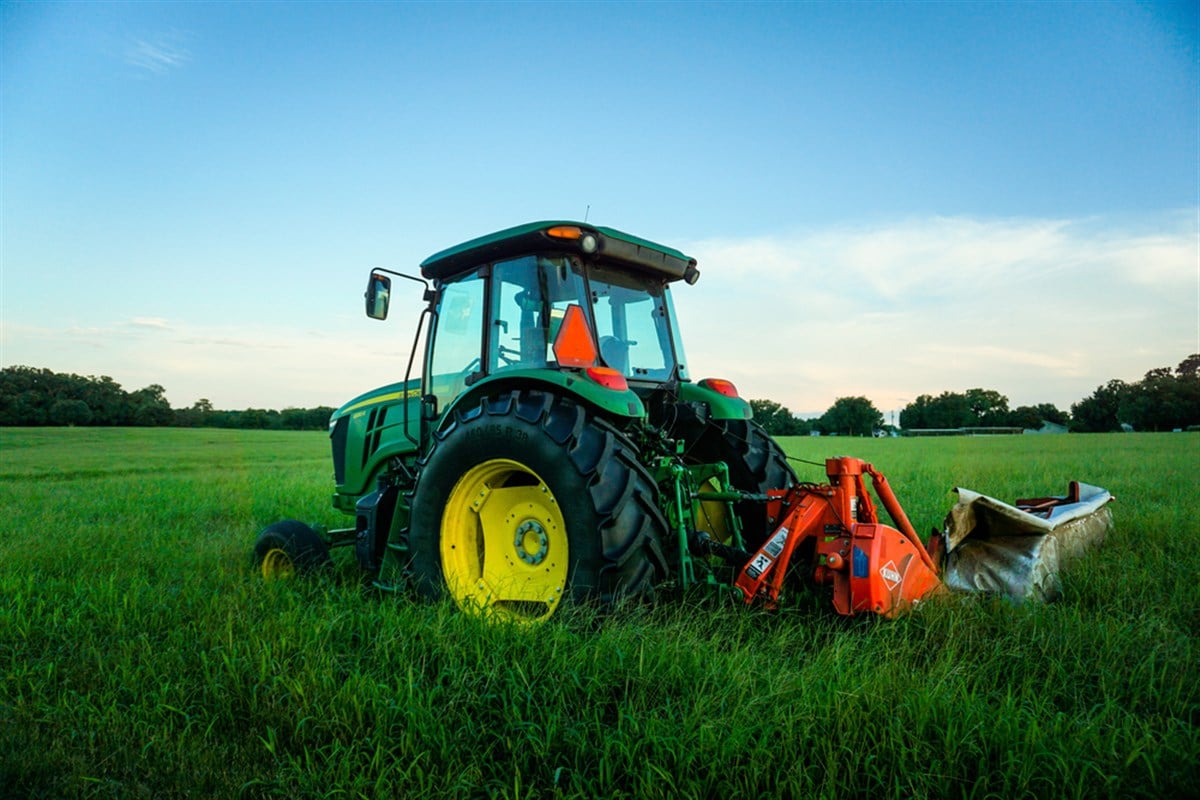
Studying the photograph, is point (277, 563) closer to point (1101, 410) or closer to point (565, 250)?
point (565, 250)

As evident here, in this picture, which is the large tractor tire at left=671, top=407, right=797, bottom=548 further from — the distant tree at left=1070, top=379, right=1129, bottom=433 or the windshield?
the distant tree at left=1070, top=379, right=1129, bottom=433

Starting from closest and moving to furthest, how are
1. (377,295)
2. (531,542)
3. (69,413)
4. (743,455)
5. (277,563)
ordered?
(531,542) → (743,455) → (377,295) → (277,563) → (69,413)

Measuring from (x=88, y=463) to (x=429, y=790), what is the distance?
62.6 ft

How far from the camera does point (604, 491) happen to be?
3172mm

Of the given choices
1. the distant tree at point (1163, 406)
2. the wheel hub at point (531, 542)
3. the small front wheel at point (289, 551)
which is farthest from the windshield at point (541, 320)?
the distant tree at point (1163, 406)

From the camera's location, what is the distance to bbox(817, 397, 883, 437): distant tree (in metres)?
64.9

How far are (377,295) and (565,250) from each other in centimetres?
146

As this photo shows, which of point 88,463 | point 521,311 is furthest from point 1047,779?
point 88,463

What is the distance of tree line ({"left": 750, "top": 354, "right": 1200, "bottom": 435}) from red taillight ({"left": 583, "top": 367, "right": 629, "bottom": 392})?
122ft

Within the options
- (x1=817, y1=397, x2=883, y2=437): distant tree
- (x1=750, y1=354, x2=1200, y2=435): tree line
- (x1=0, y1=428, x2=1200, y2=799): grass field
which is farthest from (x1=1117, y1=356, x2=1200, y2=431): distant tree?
(x1=0, y1=428, x2=1200, y2=799): grass field

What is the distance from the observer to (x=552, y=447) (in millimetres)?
3316

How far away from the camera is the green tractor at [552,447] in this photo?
3260 millimetres

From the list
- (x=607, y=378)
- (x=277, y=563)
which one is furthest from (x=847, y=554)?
(x=277, y=563)

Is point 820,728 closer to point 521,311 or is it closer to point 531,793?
point 531,793
